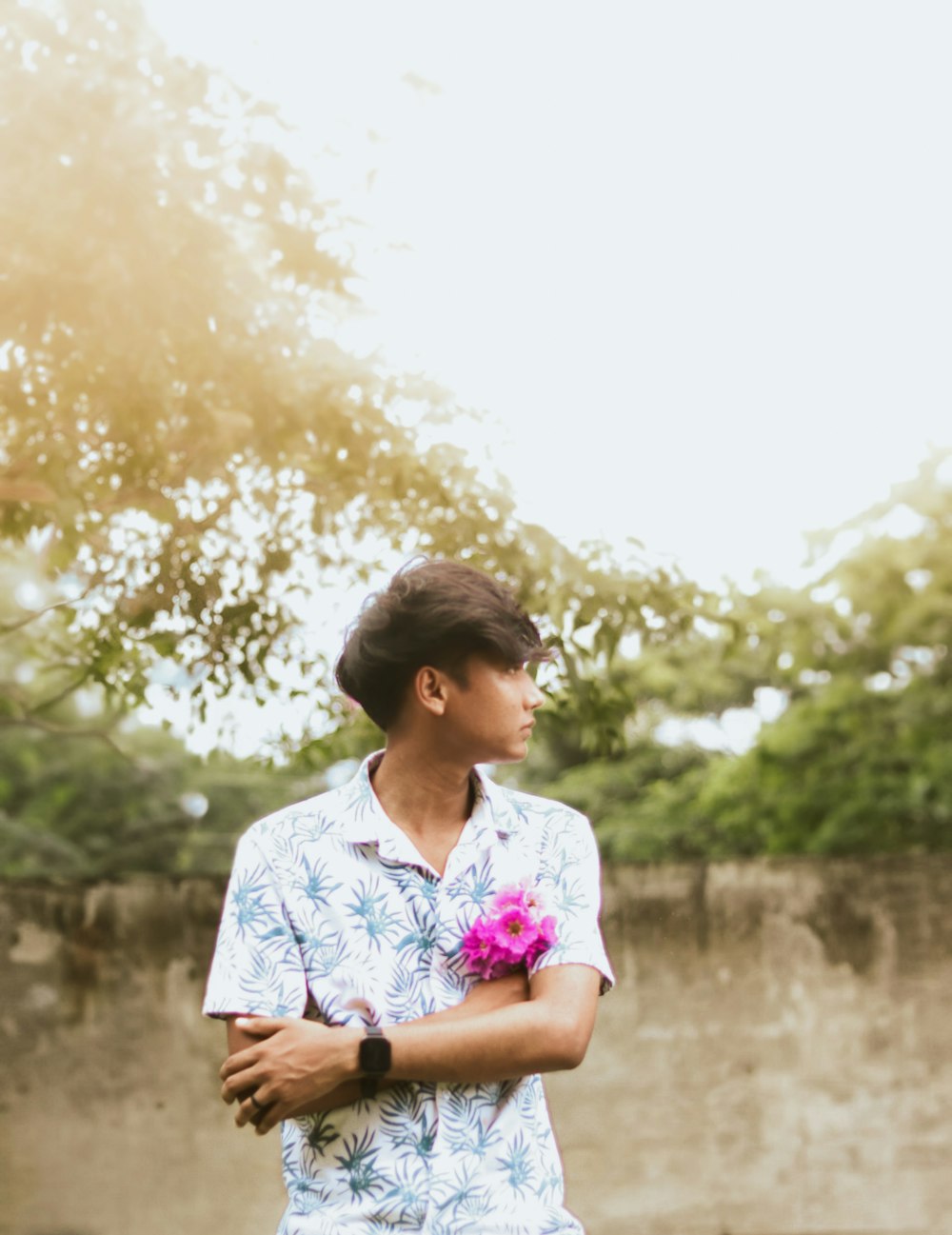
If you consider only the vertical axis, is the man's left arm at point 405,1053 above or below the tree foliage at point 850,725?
below

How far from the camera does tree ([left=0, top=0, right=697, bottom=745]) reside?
423 cm

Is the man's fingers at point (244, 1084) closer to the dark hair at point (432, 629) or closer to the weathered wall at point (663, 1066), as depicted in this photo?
the dark hair at point (432, 629)

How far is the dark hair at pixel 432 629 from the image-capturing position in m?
1.83

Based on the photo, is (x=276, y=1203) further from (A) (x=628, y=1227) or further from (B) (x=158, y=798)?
(B) (x=158, y=798)

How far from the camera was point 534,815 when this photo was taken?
1.94m

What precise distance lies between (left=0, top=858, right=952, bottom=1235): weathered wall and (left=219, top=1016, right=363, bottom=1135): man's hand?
10.9ft

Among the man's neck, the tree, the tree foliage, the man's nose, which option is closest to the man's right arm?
the man's neck

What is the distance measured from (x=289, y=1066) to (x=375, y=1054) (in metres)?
0.10

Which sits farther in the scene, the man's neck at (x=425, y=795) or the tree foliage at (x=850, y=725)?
the tree foliage at (x=850, y=725)

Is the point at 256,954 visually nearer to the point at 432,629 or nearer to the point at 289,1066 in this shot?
the point at 289,1066

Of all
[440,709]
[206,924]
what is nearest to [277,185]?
[206,924]

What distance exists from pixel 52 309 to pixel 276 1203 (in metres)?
3.05

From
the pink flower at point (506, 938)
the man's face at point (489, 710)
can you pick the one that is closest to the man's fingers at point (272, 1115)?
the pink flower at point (506, 938)

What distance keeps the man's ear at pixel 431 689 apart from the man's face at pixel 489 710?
1cm
